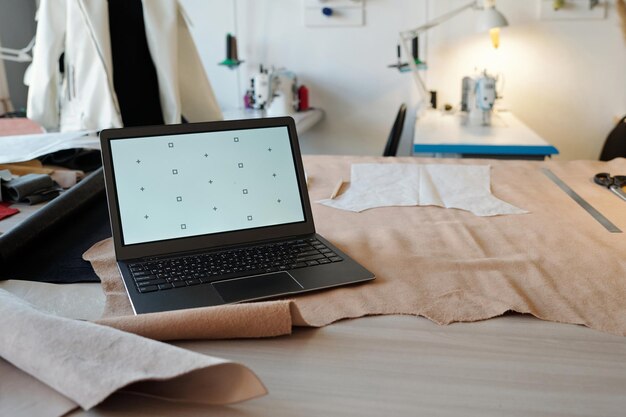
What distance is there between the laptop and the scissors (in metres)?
0.70

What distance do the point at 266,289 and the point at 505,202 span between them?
0.64m

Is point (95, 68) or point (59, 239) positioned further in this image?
point (95, 68)

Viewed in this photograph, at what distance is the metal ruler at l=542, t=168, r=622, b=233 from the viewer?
1.13 m

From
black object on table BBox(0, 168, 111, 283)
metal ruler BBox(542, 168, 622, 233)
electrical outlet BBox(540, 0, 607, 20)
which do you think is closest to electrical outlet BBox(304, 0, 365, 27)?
electrical outlet BBox(540, 0, 607, 20)

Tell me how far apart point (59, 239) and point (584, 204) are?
3.28 ft

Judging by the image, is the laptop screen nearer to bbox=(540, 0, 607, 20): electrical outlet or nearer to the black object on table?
the black object on table

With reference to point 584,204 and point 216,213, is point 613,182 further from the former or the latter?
point 216,213

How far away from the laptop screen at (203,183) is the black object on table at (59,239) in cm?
12

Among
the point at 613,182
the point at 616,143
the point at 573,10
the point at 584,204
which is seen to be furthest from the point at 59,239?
the point at 573,10

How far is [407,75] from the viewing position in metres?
3.59

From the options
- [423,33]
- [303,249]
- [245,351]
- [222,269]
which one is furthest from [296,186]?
[423,33]

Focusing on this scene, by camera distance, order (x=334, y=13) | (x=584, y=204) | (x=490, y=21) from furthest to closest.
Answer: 1. (x=334, y=13)
2. (x=490, y=21)
3. (x=584, y=204)

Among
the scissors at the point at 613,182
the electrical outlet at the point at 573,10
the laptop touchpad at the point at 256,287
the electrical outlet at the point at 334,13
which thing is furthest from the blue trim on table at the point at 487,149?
the laptop touchpad at the point at 256,287

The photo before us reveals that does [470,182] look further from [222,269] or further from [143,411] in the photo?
[143,411]
